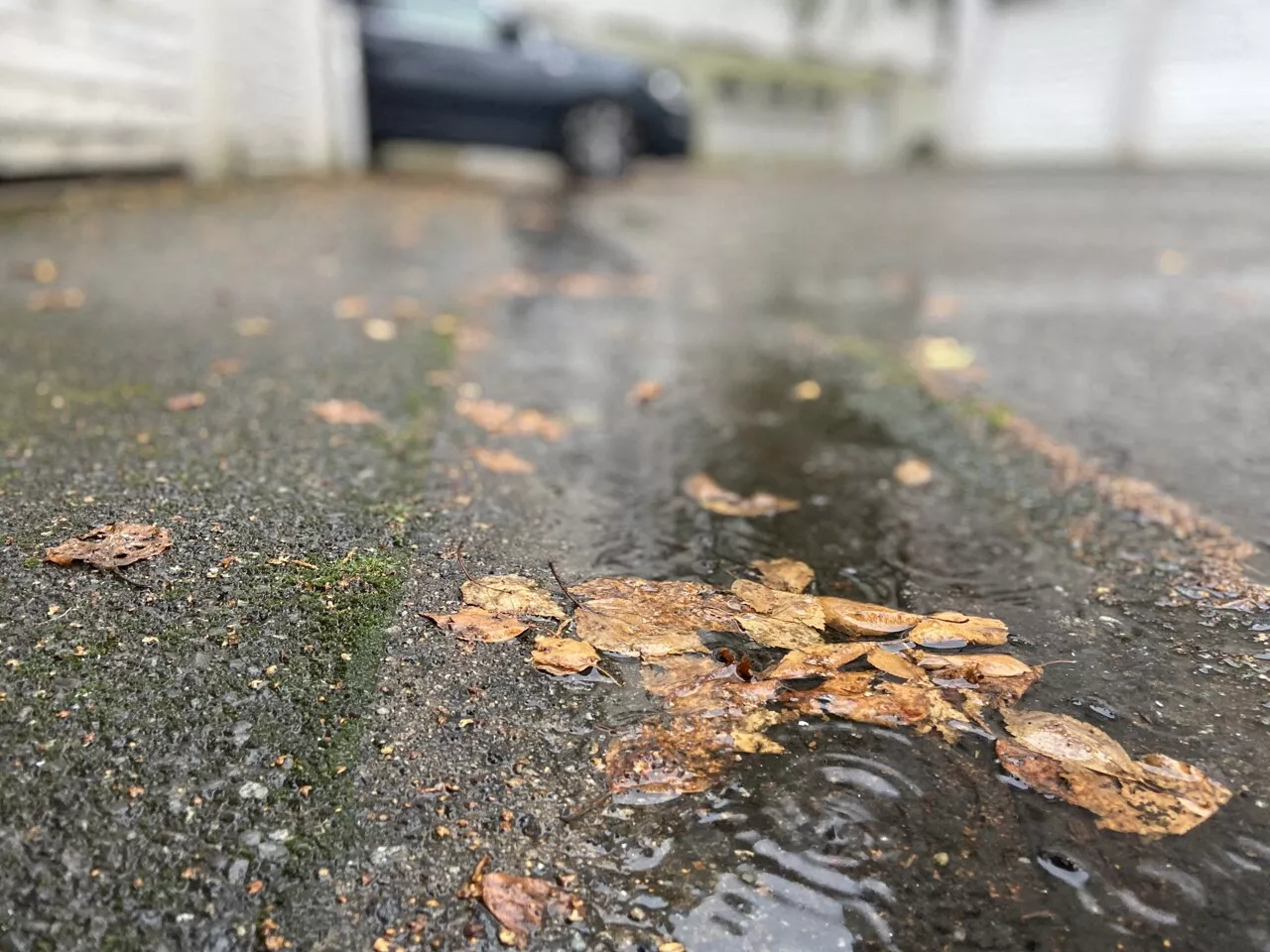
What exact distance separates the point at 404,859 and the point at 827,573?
105 centimetres

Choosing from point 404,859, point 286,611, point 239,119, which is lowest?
point 404,859

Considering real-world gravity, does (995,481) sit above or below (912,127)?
below

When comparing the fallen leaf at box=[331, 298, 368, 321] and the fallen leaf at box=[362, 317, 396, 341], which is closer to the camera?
the fallen leaf at box=[362, 317, 396, 341]

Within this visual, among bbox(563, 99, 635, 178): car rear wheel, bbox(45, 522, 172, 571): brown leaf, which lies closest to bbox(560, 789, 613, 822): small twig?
bbox(45, 522, 172, 571): brown leaf

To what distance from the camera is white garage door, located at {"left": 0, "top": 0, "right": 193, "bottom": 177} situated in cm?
545

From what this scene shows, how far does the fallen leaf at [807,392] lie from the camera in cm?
317

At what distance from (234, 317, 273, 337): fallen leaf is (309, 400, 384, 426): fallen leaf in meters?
0.96

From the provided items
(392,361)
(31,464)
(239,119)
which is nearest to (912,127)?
(239,119)

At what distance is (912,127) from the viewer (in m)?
17.8

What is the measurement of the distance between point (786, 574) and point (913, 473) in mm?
780

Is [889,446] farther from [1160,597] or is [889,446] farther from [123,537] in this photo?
[123,537]

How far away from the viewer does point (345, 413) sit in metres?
2.68

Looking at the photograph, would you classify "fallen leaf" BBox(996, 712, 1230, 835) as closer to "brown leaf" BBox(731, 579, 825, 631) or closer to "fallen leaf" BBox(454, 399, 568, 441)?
"brown leaf" BBox(731, 579, 825, 631)

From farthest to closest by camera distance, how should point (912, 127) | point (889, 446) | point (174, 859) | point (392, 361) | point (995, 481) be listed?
point (912, 127) < point (392, 361) < point (889, 446) < point (995, 481) < point (174, 859)
